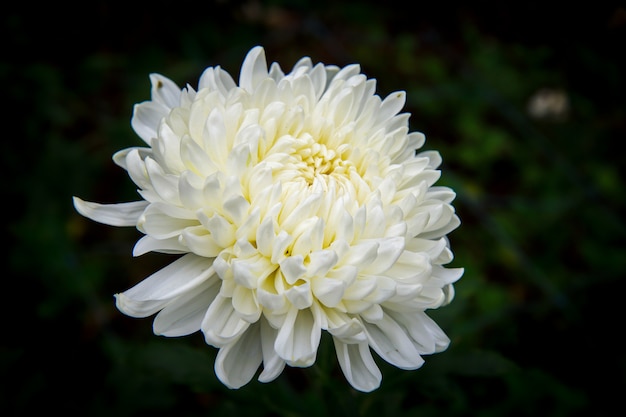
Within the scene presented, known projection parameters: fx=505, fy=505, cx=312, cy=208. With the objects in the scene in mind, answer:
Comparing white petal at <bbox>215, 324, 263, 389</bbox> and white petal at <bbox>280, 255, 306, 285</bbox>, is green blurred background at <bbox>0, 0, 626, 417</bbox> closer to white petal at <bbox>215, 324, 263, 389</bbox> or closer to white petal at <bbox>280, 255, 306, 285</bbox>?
white petal at <bbox>215, 324, 263, 389</bbox>

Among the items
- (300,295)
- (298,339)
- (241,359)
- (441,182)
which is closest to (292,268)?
(300,295)

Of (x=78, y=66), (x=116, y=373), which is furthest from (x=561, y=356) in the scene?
(x=78, y=66)

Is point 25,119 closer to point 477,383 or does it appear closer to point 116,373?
point 116,373

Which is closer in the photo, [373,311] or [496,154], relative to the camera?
[373,311]

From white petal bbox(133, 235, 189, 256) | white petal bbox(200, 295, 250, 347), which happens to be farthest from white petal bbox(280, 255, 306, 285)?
white petal bbox(133, 235, 189, 256)

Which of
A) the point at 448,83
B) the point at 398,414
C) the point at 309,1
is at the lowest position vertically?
the point at 398,414

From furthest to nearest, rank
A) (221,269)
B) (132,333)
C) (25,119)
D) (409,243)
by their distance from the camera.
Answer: (132,333), (25,119), (409,243), (221,269)

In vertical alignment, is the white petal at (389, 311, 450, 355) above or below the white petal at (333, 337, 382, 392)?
above
